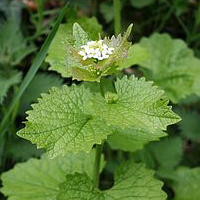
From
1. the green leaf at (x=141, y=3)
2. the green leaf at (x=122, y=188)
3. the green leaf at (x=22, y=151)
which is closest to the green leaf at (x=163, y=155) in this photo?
the green leaf at (x=22, y=151)

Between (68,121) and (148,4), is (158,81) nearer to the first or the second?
(148,4)

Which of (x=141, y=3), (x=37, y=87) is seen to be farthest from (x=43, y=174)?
(x=141, y=3)

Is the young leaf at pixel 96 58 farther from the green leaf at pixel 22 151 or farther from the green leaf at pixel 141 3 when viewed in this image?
the green leaf at pixel 141 3

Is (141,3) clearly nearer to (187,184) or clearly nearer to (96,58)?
(187,184)

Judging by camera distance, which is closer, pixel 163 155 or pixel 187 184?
pixel 187 184

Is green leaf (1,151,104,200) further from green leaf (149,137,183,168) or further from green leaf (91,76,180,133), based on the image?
green leaf (149,137,183,168)

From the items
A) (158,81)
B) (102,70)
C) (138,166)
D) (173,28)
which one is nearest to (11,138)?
(158,81)
